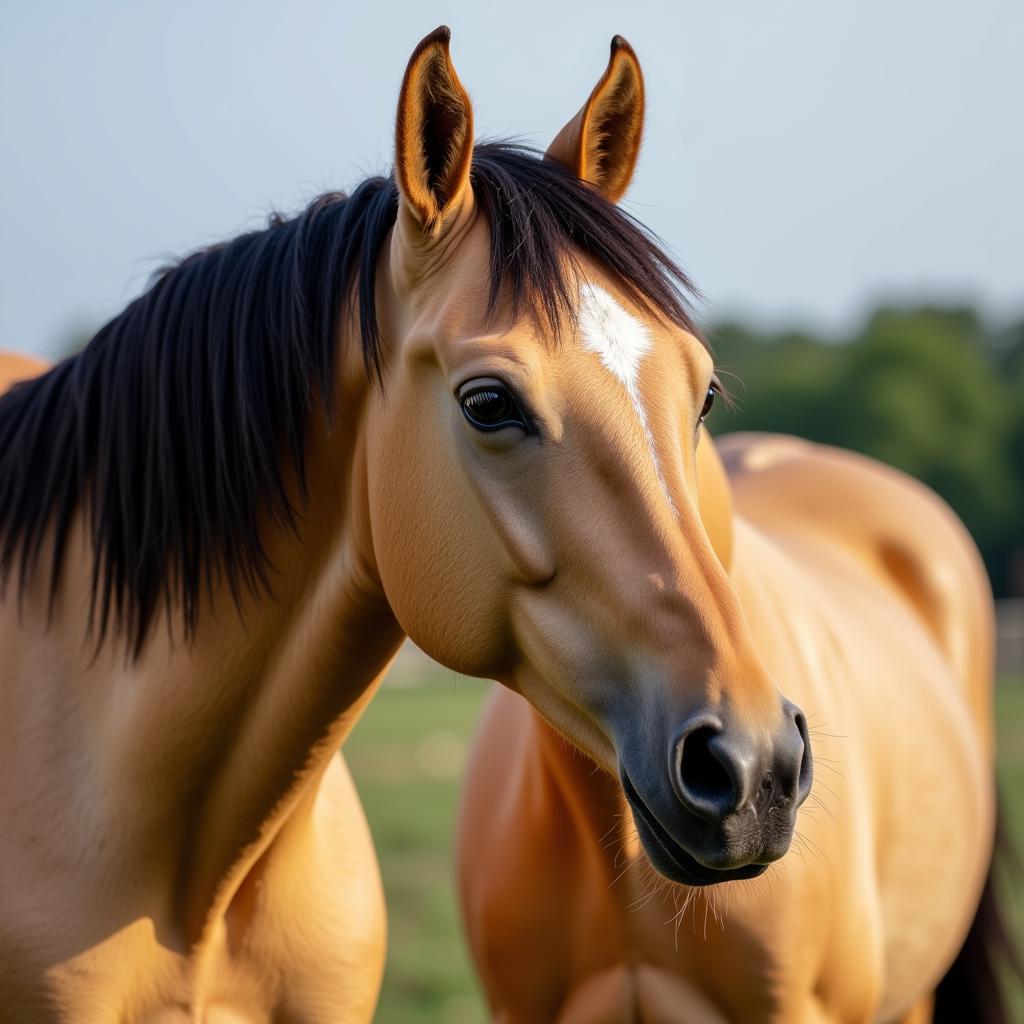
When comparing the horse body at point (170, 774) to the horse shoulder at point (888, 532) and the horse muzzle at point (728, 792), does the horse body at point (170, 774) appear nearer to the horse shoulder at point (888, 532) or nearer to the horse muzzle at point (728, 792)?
the horse muzzle at point (728, 792)

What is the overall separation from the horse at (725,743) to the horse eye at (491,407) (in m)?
0.10

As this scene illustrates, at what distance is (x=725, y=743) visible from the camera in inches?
70.2

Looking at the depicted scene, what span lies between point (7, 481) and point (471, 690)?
24.1 meters

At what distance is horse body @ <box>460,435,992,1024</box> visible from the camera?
9.44ft

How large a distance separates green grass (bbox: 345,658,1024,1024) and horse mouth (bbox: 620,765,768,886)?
3.02 feet

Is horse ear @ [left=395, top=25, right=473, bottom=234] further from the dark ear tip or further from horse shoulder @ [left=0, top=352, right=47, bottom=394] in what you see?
horse shoulder @ [left=0, top=352, right=47, bottom=394]

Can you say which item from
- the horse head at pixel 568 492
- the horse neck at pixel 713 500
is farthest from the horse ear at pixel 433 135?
the horse neck at pixel 713 500

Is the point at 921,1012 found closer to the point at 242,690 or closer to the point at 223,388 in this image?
the point at 242,690

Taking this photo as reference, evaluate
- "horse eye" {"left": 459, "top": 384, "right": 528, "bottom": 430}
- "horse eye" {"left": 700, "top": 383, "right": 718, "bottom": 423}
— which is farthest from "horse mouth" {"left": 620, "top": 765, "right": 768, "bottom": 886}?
"horse eye" {"left": 700, "top": 383, "right": 718, "bottom": 423}

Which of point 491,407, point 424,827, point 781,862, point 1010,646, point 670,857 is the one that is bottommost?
point 1010,646

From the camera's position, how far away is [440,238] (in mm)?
2205

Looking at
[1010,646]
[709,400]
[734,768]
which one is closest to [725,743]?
[734,768]

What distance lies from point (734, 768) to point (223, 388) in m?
1.17

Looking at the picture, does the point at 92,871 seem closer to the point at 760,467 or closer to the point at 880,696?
the point at 880,696
